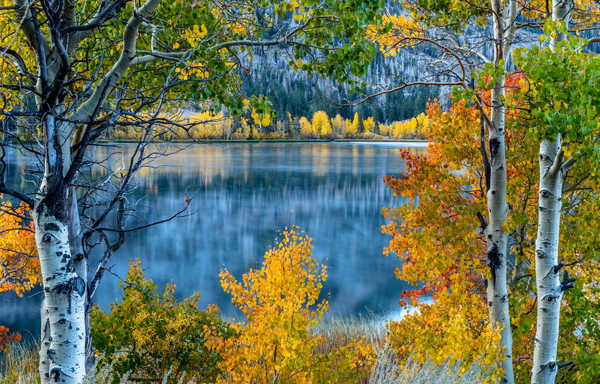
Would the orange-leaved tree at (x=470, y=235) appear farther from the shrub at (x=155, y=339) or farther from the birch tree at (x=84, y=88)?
the shrub at (x=155, y=339)

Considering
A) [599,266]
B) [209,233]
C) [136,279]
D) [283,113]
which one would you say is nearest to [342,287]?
[209,233]

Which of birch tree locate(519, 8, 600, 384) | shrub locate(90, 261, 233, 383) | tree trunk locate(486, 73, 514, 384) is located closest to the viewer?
birch tree locate(519, 8, 600, 384)

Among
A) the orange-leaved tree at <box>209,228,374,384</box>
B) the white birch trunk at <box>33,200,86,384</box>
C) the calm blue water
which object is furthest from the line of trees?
the calm blue water

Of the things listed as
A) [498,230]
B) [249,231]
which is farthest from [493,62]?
[249,231]

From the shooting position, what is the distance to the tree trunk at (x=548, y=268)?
6.82 meters

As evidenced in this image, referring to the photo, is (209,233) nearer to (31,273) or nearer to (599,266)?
(31,273)

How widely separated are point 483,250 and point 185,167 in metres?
76.5

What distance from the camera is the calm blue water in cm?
2855

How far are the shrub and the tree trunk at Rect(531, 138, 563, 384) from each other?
24.3ft

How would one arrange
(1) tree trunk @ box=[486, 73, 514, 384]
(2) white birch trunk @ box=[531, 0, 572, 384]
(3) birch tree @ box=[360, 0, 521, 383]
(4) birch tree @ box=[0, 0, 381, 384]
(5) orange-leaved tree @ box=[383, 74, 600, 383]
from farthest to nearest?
(5) orange-leaved tree @ box=[383, 74, 600, 383], (1) tree trunk @ box=[486, 73, 514, 384], (3) birch tree @ box=[360, 0, 521, 383], (2) white birch trunk @ box=[531, 0, 572, 384], (4) birch tree @ box=[0, 0, 381, 384]

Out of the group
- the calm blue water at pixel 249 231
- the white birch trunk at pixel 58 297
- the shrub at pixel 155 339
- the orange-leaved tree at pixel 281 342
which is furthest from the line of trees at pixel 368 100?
the calm blue water at pixel 249 231

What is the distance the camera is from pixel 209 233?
143 feet

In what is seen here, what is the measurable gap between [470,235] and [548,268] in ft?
12.0

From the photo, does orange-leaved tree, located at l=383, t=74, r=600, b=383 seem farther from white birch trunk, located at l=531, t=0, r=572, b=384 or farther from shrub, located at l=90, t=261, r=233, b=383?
shrub, located at l=90, t=261, r=233, b=383
